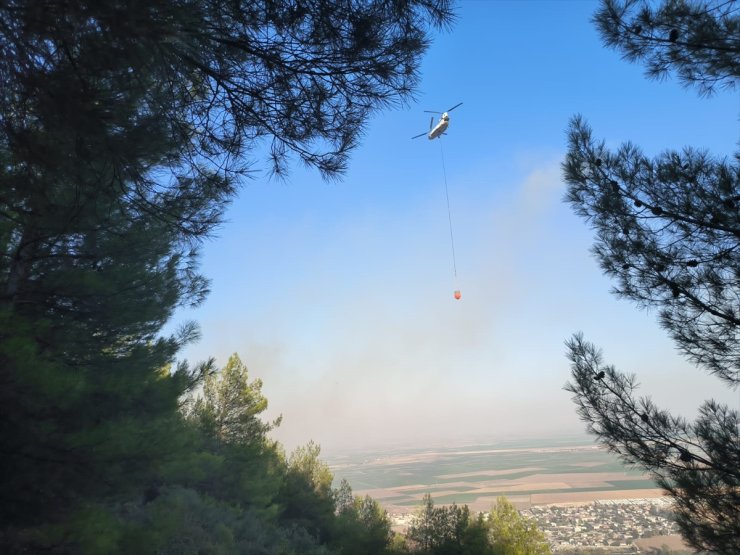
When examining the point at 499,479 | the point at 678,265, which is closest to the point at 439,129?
the point at 678,265

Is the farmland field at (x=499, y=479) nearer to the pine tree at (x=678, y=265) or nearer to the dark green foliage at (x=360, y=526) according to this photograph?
the dark green foliage at (x=360, y=526)

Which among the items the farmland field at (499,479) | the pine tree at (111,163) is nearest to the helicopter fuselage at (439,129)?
the pine tree at (111,163)

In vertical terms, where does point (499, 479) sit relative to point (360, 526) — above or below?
above

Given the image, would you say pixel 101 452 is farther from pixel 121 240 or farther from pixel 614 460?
pixel 614 460

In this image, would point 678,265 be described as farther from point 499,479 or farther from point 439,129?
point 499,479

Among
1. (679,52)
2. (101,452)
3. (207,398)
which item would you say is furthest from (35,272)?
(207,398)

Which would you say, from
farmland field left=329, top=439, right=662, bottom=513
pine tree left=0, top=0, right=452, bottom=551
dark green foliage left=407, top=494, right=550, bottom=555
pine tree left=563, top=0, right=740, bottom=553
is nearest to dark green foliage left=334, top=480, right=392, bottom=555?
dark green foliage left=407, top=494, right=550, bottom=555

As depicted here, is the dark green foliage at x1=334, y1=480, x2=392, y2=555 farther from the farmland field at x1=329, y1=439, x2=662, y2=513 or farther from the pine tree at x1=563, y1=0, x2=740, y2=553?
the pine tree at x1=563, y1=0, x2=740, y2=553
